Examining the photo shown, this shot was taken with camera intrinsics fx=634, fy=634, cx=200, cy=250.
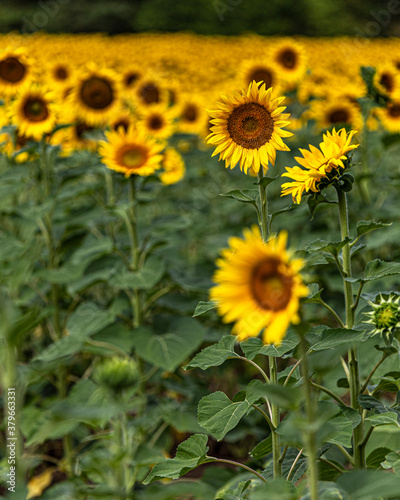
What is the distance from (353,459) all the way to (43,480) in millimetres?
1399

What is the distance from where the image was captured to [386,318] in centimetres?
114

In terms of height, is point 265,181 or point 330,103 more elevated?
point 330,103

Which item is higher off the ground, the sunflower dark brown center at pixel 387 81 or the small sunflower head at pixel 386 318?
the sunflower dark brown center at pixel 387 81

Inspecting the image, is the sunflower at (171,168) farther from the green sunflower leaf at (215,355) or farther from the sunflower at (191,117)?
the green sunflower leaf at (215,355)

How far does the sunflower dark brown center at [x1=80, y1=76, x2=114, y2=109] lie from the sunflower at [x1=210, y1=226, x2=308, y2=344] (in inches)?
81.1

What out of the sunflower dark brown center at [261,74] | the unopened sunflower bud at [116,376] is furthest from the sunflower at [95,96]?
the unopened sunflower bud at [116,376]

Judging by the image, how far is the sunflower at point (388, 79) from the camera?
8.13 ft

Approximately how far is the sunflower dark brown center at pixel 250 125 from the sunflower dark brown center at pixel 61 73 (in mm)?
2171

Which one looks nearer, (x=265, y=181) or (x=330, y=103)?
(x=265, y=181)

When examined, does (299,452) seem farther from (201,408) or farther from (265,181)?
(265,181)

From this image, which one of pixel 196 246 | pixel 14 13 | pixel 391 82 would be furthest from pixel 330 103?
pixel 14 13

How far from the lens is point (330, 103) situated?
3.23m

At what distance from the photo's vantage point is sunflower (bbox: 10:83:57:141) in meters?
2.32

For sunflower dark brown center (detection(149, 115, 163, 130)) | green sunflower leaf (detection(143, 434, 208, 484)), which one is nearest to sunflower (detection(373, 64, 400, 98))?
sunflower dark brown center (detection(149, 115, 163, 130))
